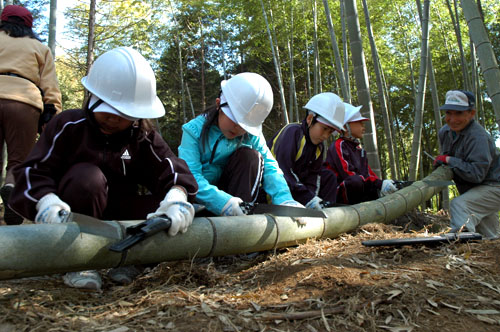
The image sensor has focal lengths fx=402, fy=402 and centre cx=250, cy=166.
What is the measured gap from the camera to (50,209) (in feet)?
6.17

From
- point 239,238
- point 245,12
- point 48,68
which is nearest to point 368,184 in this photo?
point 239,238

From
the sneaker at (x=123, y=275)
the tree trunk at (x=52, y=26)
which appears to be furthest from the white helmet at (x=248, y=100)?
the tree trunk at (x=52, y=26)

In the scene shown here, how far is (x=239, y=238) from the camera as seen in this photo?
227 centimetres

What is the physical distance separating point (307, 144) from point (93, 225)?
7.77 ft

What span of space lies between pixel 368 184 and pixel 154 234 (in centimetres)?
330

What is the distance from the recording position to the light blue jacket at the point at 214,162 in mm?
2771

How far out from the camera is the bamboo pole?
158cm

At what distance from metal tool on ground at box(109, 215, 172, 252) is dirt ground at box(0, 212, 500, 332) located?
0.24 meters

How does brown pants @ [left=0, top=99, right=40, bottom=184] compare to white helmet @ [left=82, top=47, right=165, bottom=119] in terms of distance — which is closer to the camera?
white helmet @ [left=82, top=47, right=165, bottom=119]

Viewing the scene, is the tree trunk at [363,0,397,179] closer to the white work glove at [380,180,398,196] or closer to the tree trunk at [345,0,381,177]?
the tree trunk at [345,0,381,177]

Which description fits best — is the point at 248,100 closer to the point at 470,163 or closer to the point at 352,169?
the point at 352,169

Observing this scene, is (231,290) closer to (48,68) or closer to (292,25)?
(48,68)

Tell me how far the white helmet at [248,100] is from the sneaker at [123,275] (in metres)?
1.17

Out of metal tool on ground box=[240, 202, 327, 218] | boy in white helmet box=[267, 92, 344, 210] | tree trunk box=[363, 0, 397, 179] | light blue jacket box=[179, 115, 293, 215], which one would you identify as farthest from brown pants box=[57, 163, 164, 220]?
tree trunk box=[363, 0, 397, 179]
